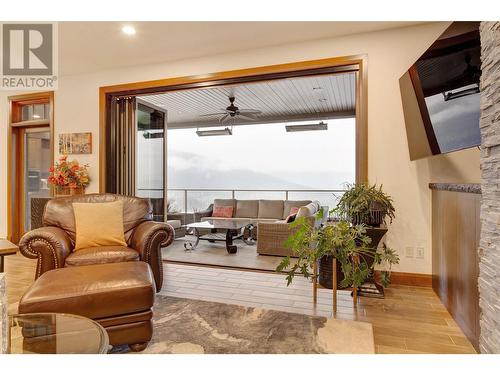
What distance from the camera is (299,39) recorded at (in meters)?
3.39

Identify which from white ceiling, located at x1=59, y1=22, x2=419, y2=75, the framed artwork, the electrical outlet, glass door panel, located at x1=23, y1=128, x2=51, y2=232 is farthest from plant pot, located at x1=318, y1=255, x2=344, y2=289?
glass door panel, located at x1=23, y1=128, x2=51, y2=232

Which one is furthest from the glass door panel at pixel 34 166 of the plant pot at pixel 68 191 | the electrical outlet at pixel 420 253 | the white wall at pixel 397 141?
the electrical outlet at pixel 420 253

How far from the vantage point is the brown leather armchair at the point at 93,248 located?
2391 millimetres

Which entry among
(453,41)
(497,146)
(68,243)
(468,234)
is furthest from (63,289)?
(453,41)

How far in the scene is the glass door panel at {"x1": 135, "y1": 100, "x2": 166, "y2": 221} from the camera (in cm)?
468

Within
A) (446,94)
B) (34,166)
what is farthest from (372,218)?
(34,166)

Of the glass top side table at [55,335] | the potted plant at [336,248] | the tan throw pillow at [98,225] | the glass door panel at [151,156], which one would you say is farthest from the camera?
the glass door panel at [151,156]

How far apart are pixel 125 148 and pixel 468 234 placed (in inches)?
165

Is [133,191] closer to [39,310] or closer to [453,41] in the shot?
[39,310]

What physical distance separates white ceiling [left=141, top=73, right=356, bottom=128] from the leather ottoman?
3.20 meters

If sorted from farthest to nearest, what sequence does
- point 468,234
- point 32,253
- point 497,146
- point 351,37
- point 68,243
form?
point 351,37 < point 68,243 < point 32,253 < point 468,234 < point 497,146

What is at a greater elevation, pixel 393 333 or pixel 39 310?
pixel 39 310

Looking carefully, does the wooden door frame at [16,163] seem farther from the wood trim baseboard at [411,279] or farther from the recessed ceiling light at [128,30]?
the wood trim baseboard at [411,279]

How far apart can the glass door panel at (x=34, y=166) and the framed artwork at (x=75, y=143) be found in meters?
0.64
